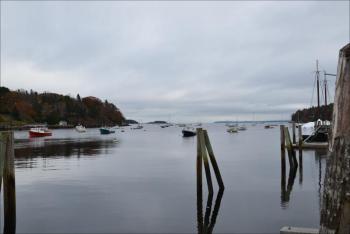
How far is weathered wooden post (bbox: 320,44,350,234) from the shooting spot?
334cm

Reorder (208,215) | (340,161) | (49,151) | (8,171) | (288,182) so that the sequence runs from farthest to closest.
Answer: (49,151) < (288,182) < (208,215) < (8,171) < (340,161)

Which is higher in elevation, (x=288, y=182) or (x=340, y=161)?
(x=340, y=161)

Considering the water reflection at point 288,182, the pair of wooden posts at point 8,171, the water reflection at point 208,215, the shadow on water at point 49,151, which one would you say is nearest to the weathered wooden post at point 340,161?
the pair of wooden posts at point 8,171

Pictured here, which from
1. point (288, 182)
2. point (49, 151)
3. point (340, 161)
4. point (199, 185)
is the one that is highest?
point (340, 161)

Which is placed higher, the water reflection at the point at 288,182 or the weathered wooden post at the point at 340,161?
the weathered wooden post at the point at 340,161

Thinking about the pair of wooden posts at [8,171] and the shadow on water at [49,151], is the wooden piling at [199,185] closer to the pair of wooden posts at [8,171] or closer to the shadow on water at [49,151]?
the pair of wooden posts at [8,171]

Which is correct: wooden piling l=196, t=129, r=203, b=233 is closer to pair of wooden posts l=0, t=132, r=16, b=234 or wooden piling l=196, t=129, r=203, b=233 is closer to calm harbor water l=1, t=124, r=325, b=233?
calm harbor water l=1, t=124, r=325, b=233

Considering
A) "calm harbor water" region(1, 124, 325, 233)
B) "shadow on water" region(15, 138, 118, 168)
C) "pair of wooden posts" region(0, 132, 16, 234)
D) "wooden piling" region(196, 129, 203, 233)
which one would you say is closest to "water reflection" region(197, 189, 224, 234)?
"wooden piling" region(196, 129, 203, 233)

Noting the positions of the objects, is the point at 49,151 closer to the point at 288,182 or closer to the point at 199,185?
the point at 288,182

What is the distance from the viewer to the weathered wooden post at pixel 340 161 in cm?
334

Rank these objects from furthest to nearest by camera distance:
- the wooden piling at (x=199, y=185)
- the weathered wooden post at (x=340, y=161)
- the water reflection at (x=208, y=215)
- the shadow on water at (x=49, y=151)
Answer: the shadow on water at (x=49, y=151) < the wooden piling at (x=199, y=185) < the water reflection at (x=208, y=215) < the weathered wooden post at (x=340, y=161)

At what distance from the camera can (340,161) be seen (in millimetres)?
3410

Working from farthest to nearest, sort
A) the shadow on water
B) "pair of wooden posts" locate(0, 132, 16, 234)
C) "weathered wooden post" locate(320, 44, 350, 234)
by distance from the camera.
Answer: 1. the shadow on water
2. "pair of wooden posts" locate(0, 132, 16, 234)
3. "weathered wooden post" locate(320, 44, 350, 234)

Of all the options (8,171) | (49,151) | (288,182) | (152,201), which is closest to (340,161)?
(8,171)
